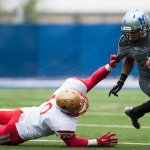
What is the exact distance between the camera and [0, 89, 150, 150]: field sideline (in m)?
4.96

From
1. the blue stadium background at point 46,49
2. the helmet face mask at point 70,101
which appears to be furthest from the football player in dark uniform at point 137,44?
the blue stadium background at point 46,49

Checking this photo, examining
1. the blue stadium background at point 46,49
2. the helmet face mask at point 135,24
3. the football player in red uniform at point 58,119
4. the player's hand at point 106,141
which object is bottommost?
the blue stadium background at point 46,49

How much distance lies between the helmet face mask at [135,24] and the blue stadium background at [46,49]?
9.38 metres

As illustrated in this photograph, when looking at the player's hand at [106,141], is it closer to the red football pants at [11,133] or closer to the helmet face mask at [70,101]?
the helmet face mask at [70,101]

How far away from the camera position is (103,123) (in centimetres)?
672

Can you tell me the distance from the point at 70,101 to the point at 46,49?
35.5 feet

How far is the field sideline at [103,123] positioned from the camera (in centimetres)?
496

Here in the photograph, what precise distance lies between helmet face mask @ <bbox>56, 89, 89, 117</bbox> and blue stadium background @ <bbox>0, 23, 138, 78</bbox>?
383 inches

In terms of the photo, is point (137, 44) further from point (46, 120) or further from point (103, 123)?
point (103, 123)

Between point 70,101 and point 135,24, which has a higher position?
point 135,24

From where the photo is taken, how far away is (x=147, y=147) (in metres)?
4.82

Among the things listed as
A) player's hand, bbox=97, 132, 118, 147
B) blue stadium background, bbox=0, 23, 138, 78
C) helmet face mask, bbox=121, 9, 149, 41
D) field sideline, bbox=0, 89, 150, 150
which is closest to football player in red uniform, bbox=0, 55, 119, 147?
player's hand, bbox=97, 132, 118, 147

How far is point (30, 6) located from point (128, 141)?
24869mm

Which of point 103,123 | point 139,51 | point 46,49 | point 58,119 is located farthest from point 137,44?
point 46,49
